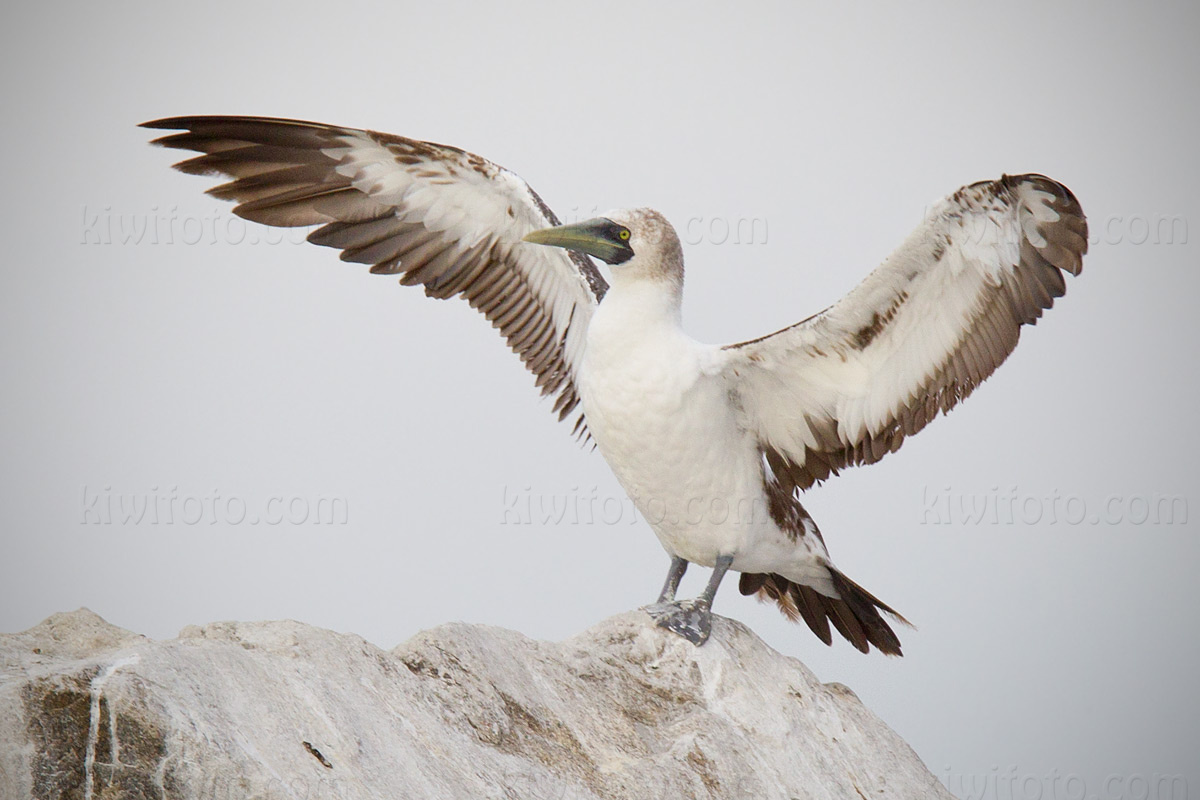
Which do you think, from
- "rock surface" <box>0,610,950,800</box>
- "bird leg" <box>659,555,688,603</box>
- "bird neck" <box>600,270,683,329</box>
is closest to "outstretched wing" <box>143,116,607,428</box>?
"bird neck" <box>600,270,683,329</box>

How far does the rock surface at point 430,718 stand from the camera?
444 centimetres

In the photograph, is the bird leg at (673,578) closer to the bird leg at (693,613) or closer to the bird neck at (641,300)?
the bird leg at (693,613)

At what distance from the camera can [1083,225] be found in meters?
6.55

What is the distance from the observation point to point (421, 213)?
298 inches

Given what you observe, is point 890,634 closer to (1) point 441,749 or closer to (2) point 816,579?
(2) point 816,579

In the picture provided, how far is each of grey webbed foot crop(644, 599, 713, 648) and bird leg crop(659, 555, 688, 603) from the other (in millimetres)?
217

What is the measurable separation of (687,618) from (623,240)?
7.51 feet

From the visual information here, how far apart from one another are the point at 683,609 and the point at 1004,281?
2714mm

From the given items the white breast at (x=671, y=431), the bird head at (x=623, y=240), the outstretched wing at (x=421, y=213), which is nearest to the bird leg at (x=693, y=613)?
the white breast at (x=671, y=431)

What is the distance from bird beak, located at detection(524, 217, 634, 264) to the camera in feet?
22.1

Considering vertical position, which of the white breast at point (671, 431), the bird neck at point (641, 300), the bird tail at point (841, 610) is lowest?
the bird tail at point (841, 610)

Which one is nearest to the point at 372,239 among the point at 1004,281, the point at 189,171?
the point at 189,171

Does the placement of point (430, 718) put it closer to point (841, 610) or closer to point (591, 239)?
point (591, 239)

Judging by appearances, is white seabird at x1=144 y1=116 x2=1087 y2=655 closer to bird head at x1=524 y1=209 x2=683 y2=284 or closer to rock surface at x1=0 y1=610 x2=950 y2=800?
bird head at x1=524 y1=209 x2=683 y2=284
